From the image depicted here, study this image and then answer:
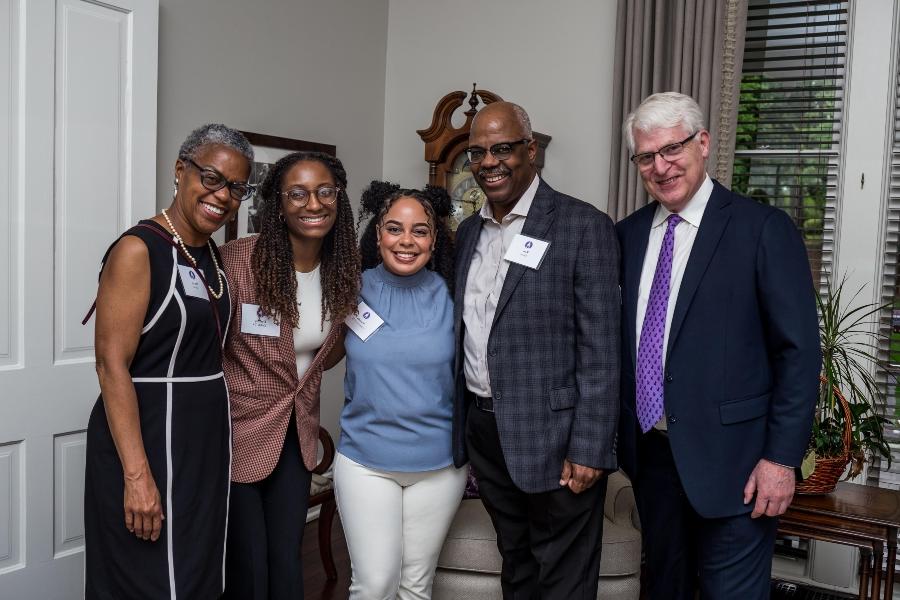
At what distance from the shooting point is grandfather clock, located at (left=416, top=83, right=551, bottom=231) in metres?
3.69

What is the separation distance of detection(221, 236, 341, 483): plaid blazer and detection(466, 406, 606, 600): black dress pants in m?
0.49

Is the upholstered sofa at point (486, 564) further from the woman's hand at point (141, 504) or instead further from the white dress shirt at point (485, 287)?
the woman's hand at point (141, 504)

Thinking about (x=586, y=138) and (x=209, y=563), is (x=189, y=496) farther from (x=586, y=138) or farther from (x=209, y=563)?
(x=586, y=138)

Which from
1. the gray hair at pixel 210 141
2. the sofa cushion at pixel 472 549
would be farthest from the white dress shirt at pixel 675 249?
the gray hair at pixel 210 141

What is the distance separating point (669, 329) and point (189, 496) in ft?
3.93

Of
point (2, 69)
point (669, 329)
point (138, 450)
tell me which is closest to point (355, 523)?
point (138, 450)

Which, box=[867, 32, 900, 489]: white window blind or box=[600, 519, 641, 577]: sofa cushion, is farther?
box=[867, 32, 900, 489]: white window blind

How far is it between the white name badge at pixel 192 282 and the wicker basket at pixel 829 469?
1966 millimetres

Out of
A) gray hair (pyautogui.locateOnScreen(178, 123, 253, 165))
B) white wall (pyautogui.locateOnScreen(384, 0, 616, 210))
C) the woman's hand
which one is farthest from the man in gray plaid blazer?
white wall (pyautogui.locateOnScreen(384, 0, 616, 210))

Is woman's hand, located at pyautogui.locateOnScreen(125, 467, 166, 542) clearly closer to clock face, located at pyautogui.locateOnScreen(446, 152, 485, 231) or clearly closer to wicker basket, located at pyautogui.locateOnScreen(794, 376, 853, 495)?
wicker basket, located at pyautogui.locateOnScreen(794, 376, 853, 495)

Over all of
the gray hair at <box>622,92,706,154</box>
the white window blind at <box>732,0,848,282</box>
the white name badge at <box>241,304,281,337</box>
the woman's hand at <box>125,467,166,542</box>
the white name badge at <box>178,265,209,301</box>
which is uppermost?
the white window blind at <box>732,0,848,282</box>

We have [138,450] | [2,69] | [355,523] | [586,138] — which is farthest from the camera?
[586,138]

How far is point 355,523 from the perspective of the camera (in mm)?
2029

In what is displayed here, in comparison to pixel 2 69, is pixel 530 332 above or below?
below
